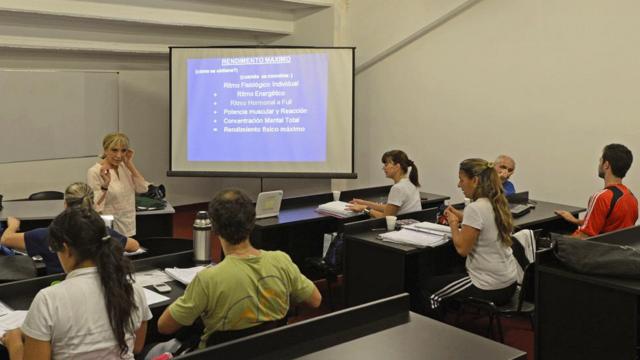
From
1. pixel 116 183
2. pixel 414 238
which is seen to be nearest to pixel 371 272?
pixel 414 238

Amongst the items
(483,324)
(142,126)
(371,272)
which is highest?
(142,126)

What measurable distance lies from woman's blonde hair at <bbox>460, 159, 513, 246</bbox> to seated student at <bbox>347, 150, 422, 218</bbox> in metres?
1.04

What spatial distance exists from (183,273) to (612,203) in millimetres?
2548

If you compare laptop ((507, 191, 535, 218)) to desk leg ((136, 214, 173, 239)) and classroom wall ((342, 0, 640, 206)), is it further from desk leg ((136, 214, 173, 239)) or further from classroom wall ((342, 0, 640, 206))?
desk leg ((136, 214, 173, 239))

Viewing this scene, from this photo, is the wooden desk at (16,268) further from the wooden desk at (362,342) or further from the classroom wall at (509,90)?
the classroom wall at (509,90)

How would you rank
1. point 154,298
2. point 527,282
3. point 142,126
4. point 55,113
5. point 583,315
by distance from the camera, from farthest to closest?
1. point 142,126
2. point 55,113
3. point 527,282
4. point 583,315
5. point 154,298

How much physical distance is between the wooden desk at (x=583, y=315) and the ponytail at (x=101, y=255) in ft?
6.27

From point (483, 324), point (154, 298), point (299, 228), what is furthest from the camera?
point (299, 228)

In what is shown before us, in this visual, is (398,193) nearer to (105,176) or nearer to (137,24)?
(105,176)

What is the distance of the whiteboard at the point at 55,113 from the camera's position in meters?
6.57

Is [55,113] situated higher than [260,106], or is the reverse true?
[260,106]

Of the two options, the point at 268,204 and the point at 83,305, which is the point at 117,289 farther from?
the point at 268,204

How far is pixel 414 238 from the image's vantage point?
3781mm

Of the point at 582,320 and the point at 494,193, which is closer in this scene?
the point at 582,320
